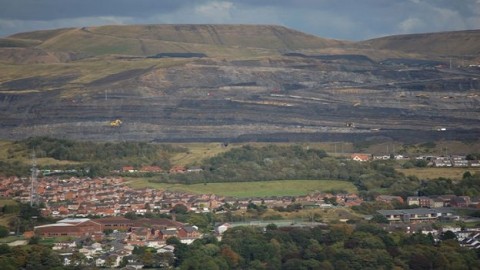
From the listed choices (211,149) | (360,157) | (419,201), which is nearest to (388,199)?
(419,201)

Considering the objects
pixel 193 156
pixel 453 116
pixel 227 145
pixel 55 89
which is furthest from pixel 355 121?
pixel 55 89

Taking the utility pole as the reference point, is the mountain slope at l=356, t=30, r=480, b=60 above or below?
A: above

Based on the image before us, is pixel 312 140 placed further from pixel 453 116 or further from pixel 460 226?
pixel 460 226

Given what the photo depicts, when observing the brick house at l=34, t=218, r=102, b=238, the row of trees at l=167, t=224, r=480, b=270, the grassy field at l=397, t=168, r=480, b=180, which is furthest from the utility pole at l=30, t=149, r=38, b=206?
the grassy field at l=397, t=168, r=480, b=180

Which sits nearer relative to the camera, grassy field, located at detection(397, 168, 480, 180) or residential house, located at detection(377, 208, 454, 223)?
residential house, located at detection(377, 208, 454, 223)

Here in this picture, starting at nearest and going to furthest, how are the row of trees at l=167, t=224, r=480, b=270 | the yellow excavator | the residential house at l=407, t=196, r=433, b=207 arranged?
1. the row of trees at l=167, t=224, r=480, b=270
2. the residential house at l=407, t=196, r=433, b=207
3. the yellow excavator

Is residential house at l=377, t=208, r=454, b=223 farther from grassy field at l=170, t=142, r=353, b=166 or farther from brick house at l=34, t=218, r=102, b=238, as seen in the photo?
grassy field at l=170, t=142, r=353, b=166

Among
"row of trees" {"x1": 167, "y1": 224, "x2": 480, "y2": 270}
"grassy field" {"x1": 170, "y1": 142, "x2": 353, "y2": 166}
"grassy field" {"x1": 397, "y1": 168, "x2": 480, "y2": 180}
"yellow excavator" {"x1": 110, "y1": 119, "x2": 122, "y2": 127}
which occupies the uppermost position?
"yellow excavator" {"x1": 110, "y1": 119, "x2": 122, "y2": 127}

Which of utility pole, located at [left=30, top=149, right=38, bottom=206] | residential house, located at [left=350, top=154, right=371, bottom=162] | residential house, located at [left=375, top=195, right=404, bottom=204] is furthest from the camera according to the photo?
residential house, located at [left=350, top=154, right=371, bottom=162]
